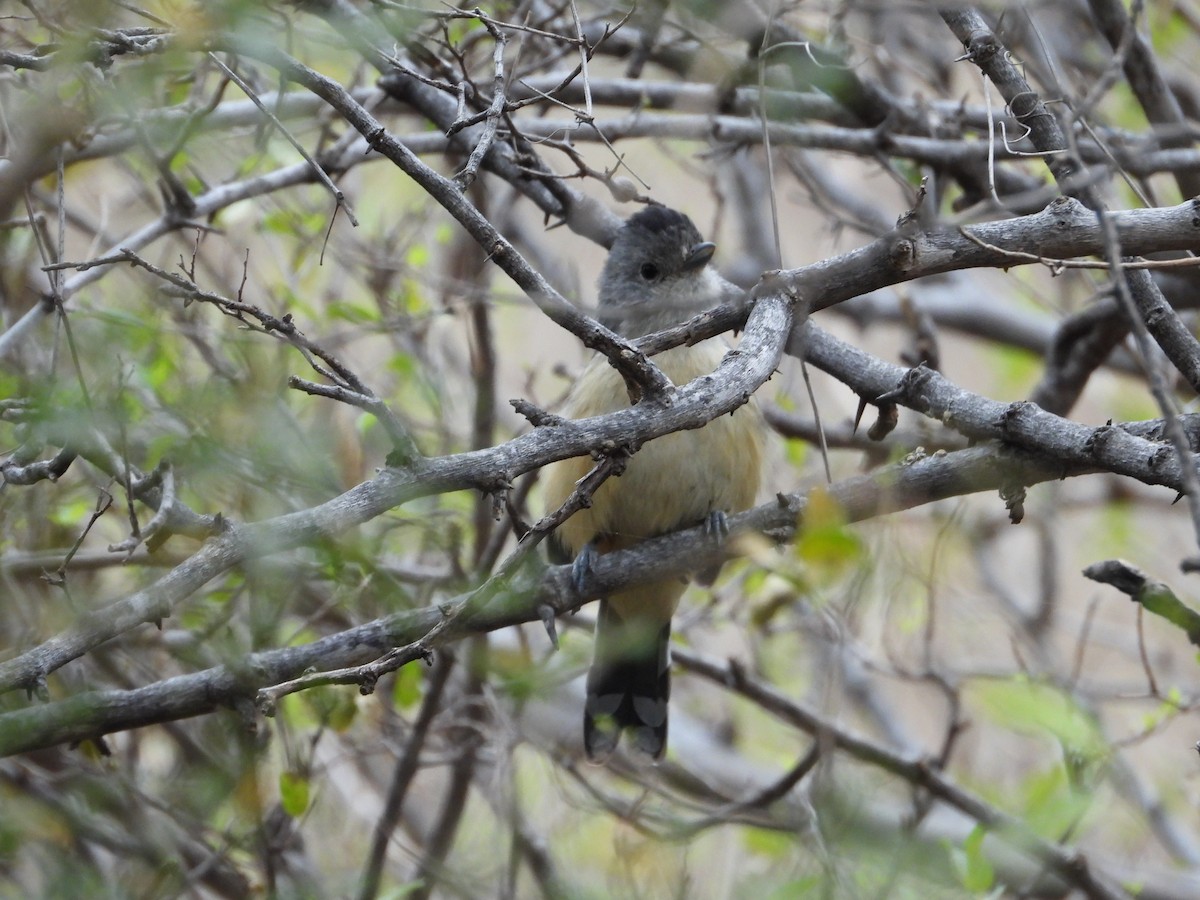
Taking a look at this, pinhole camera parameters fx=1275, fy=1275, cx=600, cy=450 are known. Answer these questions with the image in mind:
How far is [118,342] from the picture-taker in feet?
13.9

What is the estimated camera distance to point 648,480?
4863mm

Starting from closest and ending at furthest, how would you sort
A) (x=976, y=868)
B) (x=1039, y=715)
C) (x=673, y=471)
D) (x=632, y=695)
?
(x=1039, y=715), (x=976, y=868), (x=673, y=471), (x=632, y=695)

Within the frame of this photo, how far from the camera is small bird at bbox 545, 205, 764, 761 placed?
15.9 feet

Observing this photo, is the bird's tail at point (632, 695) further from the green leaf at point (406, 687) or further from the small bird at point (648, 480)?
the green leaf at point (406, 687)

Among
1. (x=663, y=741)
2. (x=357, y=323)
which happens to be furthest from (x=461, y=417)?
(x=663, y=741)

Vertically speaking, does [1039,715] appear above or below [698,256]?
below

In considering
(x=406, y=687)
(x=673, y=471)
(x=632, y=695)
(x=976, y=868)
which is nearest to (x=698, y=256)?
(x=673, y=471)

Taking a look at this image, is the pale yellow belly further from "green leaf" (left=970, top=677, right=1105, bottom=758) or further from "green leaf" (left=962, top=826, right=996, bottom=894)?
"green leaf" (left=962, top=826, right=996, bottom=894)

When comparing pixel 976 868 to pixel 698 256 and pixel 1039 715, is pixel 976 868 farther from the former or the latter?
pixel 698 256

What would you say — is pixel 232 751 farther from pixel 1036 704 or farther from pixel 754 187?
pixel 754 187

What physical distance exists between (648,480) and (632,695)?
99cm

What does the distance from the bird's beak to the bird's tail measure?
4.84ft

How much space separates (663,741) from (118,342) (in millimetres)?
2664

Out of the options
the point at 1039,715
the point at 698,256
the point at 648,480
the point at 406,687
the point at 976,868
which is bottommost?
the point at 976,868
